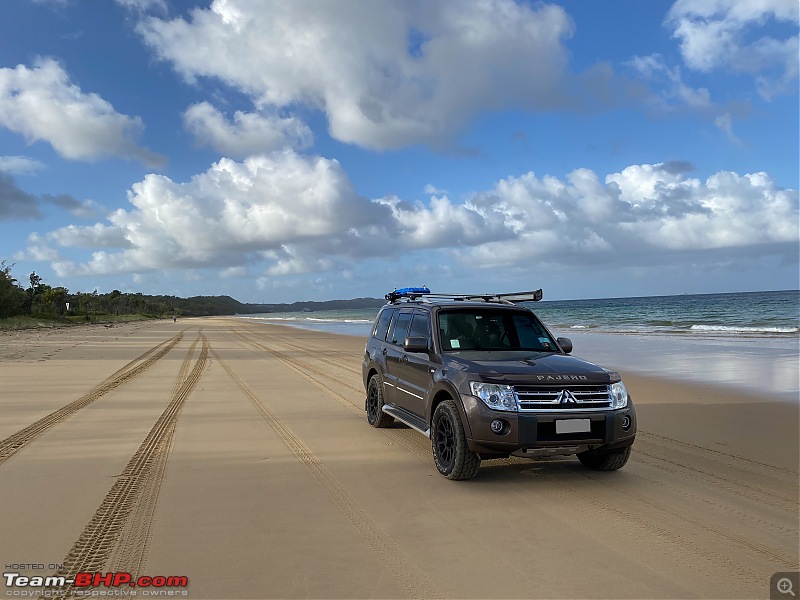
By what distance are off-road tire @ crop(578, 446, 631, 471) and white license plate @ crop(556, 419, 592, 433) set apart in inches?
22.8

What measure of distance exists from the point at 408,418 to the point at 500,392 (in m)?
1.96

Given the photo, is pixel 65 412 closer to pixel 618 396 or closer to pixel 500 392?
pixel 500 392

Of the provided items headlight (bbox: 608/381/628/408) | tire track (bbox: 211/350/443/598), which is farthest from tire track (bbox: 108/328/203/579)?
headlight (bbox: 608/381/628/408)

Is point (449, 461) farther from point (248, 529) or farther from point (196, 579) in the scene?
point (196, 579)

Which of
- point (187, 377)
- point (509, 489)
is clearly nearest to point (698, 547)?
point (509, 489)

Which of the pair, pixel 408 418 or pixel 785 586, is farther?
pixel 408 418

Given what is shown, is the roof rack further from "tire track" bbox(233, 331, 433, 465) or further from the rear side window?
"tire track" bbox(233, 331, 433, 465)

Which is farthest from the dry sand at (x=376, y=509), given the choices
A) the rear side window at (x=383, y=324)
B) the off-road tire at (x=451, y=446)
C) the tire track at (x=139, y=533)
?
the rear side window at (x=383, y=324)

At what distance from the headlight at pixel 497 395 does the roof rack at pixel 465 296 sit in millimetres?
2263

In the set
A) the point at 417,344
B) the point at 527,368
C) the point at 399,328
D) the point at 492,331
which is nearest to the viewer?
the point at 527,368

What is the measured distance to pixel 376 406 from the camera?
8375 mm

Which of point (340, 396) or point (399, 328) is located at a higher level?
point (399, 328)

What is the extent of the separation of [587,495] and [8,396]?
1077cm

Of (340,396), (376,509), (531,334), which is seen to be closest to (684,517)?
(376,509)
